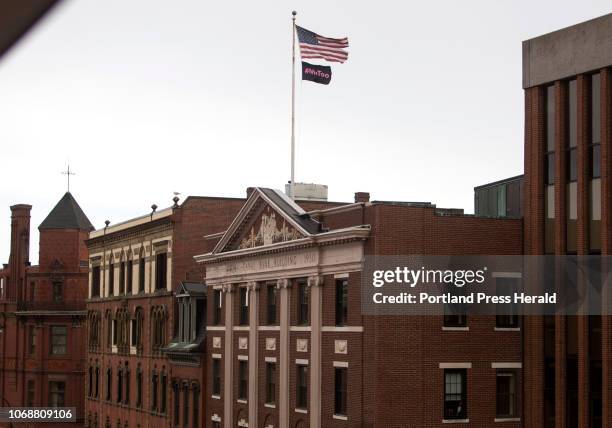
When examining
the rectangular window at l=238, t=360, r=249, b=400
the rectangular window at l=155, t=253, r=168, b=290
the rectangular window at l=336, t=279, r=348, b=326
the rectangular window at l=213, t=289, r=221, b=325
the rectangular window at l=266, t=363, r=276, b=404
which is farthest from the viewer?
the rectangular window at l=155, t=253, r=168, b=290

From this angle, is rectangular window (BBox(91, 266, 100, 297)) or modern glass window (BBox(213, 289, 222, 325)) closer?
modern glass window (BBox(213, 289, 222, 325))

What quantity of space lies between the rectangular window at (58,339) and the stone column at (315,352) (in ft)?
160

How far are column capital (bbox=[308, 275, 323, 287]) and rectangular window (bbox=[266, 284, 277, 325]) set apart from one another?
4.50m

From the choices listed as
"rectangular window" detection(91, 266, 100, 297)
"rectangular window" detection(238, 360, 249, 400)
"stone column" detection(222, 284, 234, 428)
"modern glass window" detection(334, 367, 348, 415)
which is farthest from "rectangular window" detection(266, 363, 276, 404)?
"rectangular window" detection(91, 266, 100, 297)

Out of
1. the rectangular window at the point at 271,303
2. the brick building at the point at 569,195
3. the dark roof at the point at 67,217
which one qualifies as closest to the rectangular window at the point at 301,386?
the rectangular window at the point at 271,303

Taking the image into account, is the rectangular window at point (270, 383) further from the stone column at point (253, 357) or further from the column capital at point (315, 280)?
the column capital at point (315, 280)

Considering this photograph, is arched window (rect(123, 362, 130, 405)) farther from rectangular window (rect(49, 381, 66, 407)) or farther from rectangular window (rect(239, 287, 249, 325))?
rectangular window (rect(239, 287, 249, 325))

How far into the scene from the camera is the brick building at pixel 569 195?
32312 mm

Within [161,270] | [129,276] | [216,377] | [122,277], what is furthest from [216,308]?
[122,277]

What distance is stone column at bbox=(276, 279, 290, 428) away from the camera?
4222cm

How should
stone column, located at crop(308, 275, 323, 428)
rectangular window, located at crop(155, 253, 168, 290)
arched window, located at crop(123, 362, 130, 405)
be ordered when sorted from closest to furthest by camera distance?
stone column, located at crop(308, 275, 323, 428) < rectangular window, located at crop(155, 253, 168, 290) < arched window, located at crop(123, 362, 130, 405)

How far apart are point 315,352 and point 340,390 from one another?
2.09 m

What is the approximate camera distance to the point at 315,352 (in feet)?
130

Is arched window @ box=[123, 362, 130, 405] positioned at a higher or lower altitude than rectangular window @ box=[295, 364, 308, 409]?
lower
